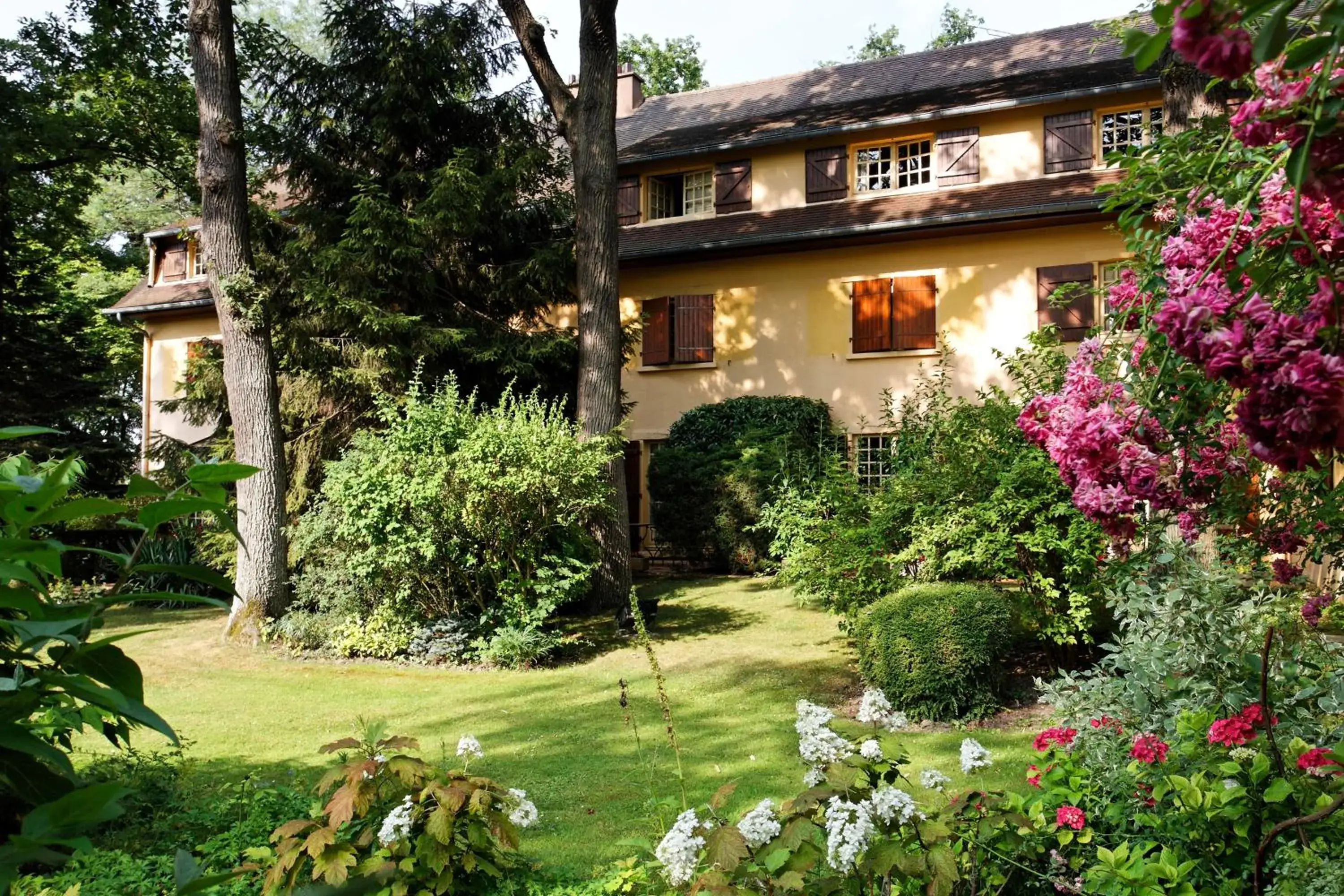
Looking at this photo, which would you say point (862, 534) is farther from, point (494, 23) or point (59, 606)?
point (494, 23)

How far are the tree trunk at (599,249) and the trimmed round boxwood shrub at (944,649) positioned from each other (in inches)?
229

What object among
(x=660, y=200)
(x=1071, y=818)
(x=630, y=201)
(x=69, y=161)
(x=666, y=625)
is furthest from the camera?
(x=660, y=200)

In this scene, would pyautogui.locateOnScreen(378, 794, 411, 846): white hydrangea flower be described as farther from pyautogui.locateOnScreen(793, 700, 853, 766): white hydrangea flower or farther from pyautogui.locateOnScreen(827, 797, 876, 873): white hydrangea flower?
pyautogui.locateOnScreen(827, 797, 876, 873): white hydrangea flower

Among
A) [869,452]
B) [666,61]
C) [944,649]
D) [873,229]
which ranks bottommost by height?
[944,649]

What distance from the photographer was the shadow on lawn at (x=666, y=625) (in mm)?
11180

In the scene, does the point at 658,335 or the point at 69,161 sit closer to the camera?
the point at 69,161

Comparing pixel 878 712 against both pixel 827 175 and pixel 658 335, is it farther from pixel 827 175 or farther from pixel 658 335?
pixel 827 175

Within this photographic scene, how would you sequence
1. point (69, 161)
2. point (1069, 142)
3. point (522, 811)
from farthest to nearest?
point (1069, 142), point (69, 161), point (522, 811)

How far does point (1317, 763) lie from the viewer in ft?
9.41

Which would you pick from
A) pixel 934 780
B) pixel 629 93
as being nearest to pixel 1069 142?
pixel 629 93

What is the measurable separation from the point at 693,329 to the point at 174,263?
46.6 feet

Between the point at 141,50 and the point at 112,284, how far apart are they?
67.2 ft

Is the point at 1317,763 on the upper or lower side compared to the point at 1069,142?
lower

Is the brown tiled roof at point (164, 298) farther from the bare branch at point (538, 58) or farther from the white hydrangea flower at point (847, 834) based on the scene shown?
the white hydrangea flower at point (847, 834)
